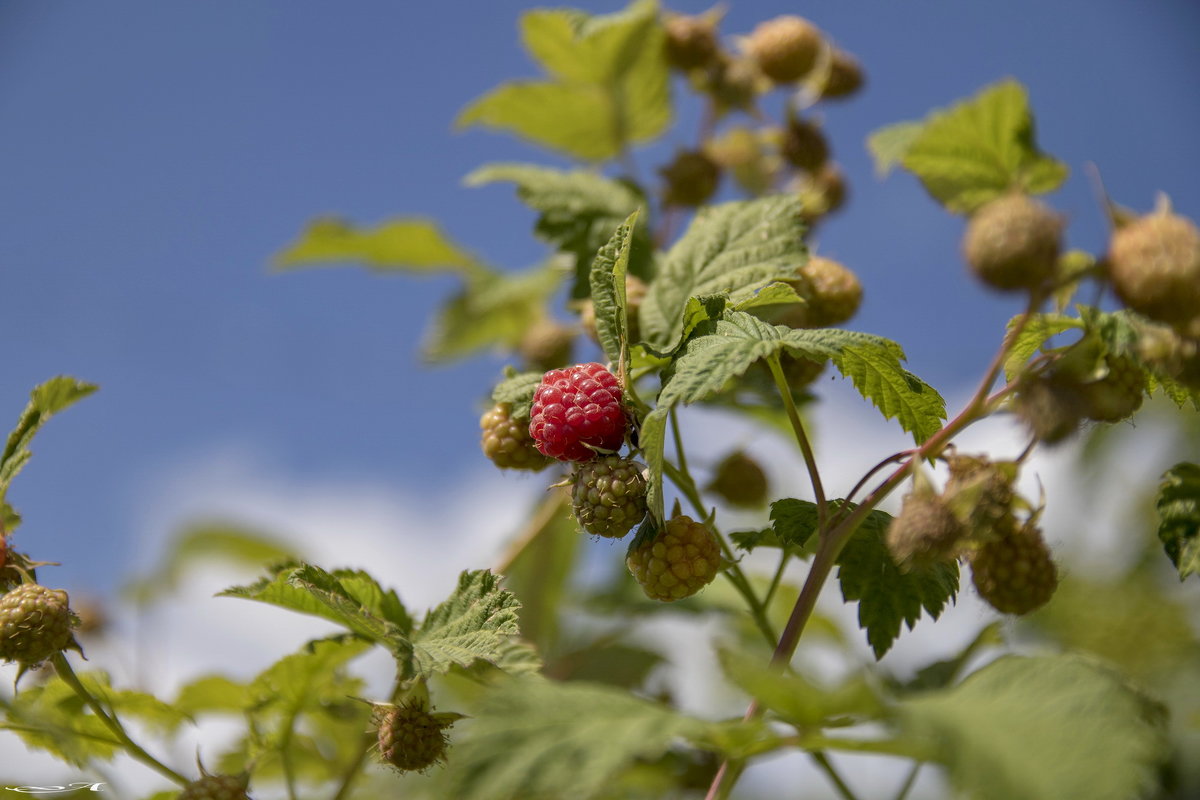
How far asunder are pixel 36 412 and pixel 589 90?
1485 mm

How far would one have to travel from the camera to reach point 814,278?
4.92 feet

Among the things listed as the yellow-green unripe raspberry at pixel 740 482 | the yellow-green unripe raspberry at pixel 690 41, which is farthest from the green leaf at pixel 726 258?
the yellow-green unripe raspberry at pixel 690 41

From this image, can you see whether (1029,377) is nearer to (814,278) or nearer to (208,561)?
(814,278)

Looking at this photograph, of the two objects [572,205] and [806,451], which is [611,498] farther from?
[572,205]

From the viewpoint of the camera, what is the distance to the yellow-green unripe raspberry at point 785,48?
227 cm

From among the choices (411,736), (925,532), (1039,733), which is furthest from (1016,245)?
(411,736)

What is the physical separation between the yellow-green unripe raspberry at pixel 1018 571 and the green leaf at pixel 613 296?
487mm

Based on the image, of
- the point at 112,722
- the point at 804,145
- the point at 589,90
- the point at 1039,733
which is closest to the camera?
the point at 1039,733

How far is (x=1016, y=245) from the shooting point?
35.7 inches

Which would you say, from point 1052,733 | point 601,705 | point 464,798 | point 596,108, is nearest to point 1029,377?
point 1052,733

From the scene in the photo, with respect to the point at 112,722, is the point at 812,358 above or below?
above

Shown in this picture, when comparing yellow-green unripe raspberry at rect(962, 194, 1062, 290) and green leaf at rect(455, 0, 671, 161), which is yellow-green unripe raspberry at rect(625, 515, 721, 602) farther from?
green leaf at rect(455, 0, 671, 161)

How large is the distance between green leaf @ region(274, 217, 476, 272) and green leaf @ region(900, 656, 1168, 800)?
218cm

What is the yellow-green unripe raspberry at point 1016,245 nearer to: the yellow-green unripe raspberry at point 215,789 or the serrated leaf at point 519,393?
the serrated leaf at point 519,393
